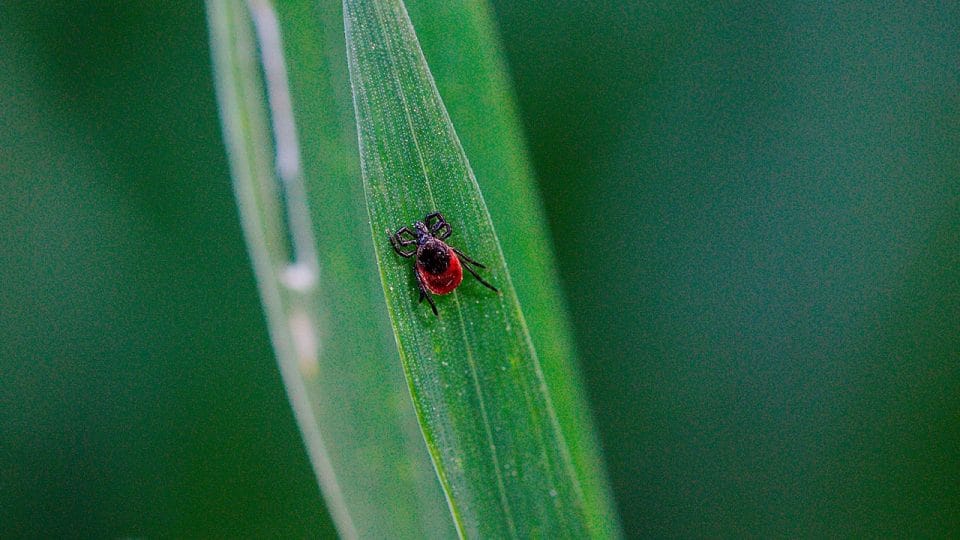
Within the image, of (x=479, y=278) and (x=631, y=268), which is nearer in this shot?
(x=479, y=278)

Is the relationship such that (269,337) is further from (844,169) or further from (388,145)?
(844,169)

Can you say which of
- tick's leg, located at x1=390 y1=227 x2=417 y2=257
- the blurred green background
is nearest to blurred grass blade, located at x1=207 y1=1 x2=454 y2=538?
tick's leg, located at x1=390 y1=227 x2=417 y2=257

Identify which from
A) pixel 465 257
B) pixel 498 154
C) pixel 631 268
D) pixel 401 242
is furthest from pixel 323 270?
pixel 631 268

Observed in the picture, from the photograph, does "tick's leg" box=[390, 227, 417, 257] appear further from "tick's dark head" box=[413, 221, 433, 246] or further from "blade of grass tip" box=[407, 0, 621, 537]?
"blade of grass tip" box=[407, 0, 621, 537]

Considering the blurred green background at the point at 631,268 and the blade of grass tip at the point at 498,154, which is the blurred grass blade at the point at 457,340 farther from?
the blurred green background at the point at 631,268

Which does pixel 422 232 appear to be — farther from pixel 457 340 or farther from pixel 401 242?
pixel 457 340

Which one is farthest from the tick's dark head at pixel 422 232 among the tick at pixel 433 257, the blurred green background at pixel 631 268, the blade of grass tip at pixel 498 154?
the blurred green background at pixel 631 268
